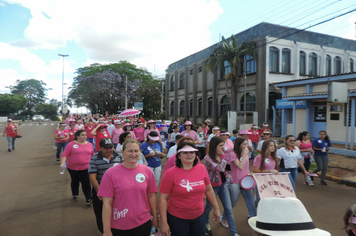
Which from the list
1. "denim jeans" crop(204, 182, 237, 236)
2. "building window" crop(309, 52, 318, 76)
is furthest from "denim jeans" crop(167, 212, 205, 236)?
"building window" crop(309, 52, 318, 76)

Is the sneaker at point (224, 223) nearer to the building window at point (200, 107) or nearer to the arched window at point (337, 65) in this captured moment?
the arched window at point (337, 65)

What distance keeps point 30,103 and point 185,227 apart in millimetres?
90759

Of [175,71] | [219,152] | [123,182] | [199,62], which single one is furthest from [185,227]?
[175,71]

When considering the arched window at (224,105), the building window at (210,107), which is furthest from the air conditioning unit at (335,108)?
the building window at (210,107)

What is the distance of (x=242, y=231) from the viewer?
14.8 feet

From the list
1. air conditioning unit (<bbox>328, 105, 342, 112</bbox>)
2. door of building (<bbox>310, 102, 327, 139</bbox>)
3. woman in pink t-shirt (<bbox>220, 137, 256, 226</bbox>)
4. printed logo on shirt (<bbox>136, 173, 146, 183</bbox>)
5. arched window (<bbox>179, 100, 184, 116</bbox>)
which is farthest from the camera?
arched window (<bbox>179, 100, 184, 116</bbox>)

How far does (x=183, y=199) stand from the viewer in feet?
10.00

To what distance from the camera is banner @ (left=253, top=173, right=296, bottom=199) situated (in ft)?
13.0

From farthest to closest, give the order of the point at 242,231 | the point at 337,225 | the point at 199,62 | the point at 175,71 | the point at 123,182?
the point at 175,71, the point at 199,62, the point at 337,225, the point at 242,231, the point at 123,182

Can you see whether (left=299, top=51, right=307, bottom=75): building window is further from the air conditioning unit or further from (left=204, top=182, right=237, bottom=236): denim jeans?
(left=204, top=182, right=237, bottom=236): denim jeans

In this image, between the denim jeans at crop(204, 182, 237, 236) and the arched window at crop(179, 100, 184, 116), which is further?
the arched window at crop(179, 100, 184, 116)

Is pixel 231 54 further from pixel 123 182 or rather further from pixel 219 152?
pixel 123 182

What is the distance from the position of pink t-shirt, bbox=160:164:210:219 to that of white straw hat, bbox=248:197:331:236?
1406 millimetres

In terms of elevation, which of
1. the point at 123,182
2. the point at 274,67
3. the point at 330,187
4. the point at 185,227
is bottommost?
the point at 330,187
